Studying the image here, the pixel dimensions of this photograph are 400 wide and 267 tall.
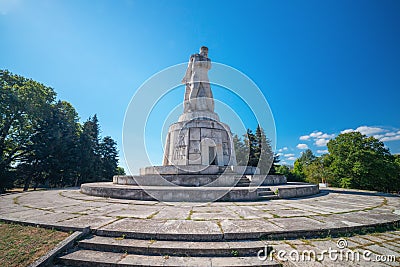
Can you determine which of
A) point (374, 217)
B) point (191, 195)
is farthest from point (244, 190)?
point (374, 217)

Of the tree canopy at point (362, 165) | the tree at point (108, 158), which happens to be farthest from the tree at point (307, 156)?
the tree at point (108, 158)

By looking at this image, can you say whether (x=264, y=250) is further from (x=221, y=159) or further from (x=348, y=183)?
(x=348, y=183)

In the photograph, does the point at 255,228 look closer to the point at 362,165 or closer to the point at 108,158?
the point at 362,165

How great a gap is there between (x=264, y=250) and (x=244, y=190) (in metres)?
4.21

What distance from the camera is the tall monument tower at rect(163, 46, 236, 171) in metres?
12.8

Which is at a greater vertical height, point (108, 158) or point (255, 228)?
point (108, 158)

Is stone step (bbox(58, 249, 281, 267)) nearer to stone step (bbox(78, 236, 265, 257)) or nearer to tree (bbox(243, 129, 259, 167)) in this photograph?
stone step (bbox(78, 236, 265, 257))

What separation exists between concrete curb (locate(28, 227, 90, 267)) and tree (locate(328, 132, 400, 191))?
3085 centimetres

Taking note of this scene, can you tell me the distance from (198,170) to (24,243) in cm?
821

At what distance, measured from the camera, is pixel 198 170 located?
36.1 ft

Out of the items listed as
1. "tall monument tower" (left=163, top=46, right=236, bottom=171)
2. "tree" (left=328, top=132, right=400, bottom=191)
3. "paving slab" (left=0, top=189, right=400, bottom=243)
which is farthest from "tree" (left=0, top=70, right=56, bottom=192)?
"tree" (left=328, top=132, right=400, bottom=191)

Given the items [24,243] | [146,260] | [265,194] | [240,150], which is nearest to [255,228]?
[146,260]

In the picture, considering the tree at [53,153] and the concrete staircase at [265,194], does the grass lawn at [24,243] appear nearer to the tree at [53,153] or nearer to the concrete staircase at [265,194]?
the concrete staircase at [265,194]

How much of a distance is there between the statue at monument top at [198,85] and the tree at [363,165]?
74.6 ft
